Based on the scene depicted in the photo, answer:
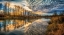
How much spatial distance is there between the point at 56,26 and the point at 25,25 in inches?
22.1

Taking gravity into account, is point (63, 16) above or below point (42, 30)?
above

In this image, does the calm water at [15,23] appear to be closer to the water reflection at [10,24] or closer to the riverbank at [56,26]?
the water reflection at [10,24]

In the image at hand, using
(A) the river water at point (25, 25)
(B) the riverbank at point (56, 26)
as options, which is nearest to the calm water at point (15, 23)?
(A) the river water at point (25, 25)

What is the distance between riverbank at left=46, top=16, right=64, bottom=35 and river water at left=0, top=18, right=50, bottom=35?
0.27 ft

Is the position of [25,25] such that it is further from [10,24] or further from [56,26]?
[56,26]

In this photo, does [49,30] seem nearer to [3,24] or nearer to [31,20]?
[31,20]

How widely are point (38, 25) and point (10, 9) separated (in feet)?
1.94

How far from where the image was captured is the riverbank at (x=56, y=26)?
315 cm

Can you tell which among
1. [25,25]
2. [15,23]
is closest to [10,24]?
[15,23]

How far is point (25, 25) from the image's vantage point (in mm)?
3205

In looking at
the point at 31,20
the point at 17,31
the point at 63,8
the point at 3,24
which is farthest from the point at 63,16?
the point at 3,24

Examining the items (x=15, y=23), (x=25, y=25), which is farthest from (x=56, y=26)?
(x=15, y=23)

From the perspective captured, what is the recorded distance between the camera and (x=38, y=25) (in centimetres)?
321

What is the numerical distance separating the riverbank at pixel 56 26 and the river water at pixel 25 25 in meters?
0.08
